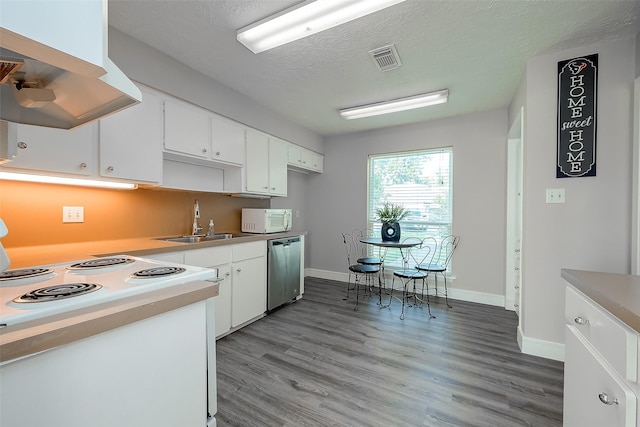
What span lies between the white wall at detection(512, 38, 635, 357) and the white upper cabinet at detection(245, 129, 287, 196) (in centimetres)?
275

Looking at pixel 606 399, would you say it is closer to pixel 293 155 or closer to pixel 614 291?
pixel 614 291

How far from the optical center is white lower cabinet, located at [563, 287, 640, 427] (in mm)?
804

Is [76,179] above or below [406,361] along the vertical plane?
above

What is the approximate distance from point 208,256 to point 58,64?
197 cm

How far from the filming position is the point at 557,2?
1.70 m

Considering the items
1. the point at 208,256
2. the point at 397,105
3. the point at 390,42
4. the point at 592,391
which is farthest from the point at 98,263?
the point at 397,105

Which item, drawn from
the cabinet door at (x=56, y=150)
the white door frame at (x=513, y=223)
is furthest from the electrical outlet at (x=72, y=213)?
the white door frame at (x=513, y=223)

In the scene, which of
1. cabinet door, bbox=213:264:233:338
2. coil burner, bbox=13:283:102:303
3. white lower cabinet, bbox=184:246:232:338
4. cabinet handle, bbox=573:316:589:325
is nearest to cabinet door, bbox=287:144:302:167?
white lower cabinet, bbox=184:246:232:338

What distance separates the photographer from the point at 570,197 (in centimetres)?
216

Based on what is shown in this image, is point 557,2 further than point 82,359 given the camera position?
Yes

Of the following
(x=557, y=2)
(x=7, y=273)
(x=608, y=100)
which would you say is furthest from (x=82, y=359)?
(x=608, y=100)

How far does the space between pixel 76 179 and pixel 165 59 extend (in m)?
1.25

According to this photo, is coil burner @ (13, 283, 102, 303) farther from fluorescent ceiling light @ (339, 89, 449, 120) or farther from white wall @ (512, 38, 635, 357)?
fluorescent ceiling light @ (339, 89, 449, 120)

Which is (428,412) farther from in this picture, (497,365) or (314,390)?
(497,365)
